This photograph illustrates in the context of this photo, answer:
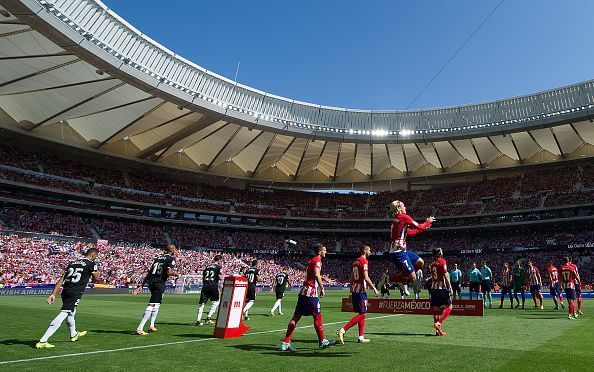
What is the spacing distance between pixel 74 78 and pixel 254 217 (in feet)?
102

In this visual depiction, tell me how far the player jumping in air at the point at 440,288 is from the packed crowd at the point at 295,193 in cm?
4434

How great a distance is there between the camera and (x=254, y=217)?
193 feet

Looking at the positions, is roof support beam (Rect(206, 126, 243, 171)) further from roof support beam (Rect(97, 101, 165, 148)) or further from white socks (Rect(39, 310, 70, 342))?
white socks (Rect(39, 310, 70, 342))

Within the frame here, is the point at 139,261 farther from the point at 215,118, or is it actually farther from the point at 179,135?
the point at 215,118

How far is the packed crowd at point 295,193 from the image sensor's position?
46812 mm

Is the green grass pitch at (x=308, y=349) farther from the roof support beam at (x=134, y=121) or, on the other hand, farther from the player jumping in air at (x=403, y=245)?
the roof support beam at (x=134, y=121)

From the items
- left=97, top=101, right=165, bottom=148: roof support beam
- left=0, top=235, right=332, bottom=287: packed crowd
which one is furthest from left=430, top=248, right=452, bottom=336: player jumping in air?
left=97, top=101, right=165, bottom=148: roof support beam

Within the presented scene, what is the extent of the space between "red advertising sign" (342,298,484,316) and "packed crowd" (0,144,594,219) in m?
40.2

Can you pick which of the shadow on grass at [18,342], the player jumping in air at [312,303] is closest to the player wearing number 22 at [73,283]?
the shadow on grass at [18,342]

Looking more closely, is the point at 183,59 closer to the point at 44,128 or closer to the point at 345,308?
the point at 44,128

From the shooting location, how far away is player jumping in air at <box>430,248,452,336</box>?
34.7 feet

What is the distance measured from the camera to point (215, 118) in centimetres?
3991

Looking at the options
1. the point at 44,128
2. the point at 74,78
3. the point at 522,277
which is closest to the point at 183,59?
the point at 74,78

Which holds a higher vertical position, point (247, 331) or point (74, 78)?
point (74, 78)
